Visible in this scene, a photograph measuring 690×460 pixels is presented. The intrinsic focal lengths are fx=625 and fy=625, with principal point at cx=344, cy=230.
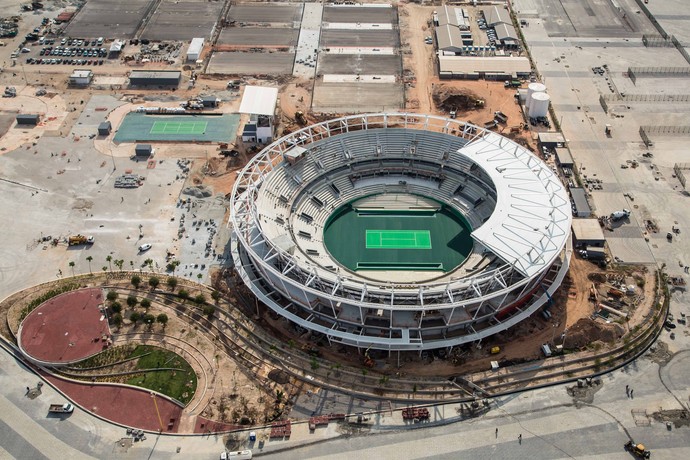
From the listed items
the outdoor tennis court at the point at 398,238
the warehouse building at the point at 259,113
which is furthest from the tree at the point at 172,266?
the warehouse building at the point at 259,113

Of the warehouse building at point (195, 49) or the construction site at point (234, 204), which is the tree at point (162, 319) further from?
the warehouse building at point (195, 49)

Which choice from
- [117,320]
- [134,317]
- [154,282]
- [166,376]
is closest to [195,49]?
[154,282]

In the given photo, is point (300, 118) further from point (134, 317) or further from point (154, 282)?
point (134, 317)

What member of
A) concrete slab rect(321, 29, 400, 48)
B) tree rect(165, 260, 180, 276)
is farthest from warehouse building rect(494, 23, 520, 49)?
tree rect(165, 260, 180, 276)

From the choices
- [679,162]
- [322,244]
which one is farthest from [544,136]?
[322,244]

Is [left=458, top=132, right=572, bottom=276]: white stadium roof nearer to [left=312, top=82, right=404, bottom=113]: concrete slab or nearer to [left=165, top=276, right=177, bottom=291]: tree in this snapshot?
[left=312, top=82, right=404, bottom=113]: concrete slab

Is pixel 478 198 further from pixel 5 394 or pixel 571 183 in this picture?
pixel 5 394
